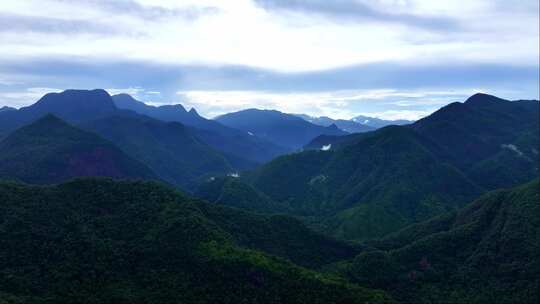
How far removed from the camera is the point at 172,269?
392ft

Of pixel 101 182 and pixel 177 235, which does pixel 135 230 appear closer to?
pixel 177 235

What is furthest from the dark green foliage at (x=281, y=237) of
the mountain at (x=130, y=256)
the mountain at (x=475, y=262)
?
the mountain at (x=475, y=262)

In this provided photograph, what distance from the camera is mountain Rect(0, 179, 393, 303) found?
10994 centimetres

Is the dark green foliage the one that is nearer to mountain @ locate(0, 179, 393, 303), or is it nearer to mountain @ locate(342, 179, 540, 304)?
mountain @ locate(0, 179, 393, 303)

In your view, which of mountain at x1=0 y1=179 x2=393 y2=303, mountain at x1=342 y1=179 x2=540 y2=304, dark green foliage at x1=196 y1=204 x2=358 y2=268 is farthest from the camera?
dark green foliage at x1=196 y1=204 x2=358 y2=268

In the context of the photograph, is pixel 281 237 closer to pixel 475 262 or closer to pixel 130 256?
pixel 130 256

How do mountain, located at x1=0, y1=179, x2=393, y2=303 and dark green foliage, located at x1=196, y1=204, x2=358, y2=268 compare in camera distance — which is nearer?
mountain, located at x1=0, y1=179, x2=393, y2=303

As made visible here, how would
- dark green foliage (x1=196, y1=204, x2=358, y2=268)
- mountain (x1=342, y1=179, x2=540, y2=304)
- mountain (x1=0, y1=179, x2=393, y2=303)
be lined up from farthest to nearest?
dark green foliage (x1=196, y1=204, x2=358, y2=268) → mountain (x1=342, y1=179, x2=540, y2=304) → mountain (x1=0, y1=179, x2=393, y2=303)

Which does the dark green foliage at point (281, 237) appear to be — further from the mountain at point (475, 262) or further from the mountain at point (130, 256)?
the mountain at point (475, 262)

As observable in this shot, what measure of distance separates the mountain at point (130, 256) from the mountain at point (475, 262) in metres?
26.5

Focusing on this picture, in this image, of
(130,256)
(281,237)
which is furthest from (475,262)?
(130,256)

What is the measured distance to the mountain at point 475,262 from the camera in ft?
464

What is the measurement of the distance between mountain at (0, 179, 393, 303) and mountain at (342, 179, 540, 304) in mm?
26483

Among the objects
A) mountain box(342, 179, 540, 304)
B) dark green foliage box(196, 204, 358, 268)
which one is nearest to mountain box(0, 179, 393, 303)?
dark green foliage box(196, 204, 358, 268)
